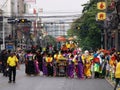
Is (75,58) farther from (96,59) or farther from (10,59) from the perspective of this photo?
(10,59)

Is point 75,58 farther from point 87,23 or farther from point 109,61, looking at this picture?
point 87,23

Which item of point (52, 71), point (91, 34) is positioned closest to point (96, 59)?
point (52, 71)

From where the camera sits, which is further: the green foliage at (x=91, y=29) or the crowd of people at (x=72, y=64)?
the green foliage at (x=91, y=29)

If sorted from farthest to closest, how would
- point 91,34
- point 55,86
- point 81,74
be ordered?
point 91,34 < point 81,74 < point 55,86

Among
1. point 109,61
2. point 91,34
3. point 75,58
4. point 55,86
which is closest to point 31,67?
point 75,58

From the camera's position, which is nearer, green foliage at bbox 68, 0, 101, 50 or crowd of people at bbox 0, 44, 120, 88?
crowd of people at bbox 0, 44, 120, 88

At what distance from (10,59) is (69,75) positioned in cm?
656

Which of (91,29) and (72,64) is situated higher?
(91,29)

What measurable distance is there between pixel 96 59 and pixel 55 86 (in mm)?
7803

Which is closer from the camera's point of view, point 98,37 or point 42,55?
point 42,55

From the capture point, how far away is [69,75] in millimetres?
33281

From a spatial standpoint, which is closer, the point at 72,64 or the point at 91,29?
the point at 72,64

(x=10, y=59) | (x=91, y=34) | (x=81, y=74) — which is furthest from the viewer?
(x=91, y=34)

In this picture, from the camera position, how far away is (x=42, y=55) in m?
35.2
